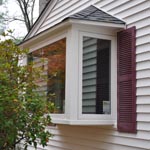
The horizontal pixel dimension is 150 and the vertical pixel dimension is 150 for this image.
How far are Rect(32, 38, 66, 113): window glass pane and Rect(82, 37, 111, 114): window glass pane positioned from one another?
52 centimetres

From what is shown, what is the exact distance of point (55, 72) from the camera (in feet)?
21.2

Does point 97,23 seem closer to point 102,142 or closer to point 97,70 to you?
point 97,70

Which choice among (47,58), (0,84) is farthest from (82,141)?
(0,84)

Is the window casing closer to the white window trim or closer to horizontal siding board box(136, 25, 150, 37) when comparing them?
the white window trim

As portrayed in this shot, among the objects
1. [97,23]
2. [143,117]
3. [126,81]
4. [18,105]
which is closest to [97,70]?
[126,81]

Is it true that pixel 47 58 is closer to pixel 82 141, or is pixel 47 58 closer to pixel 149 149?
pixel 82 141

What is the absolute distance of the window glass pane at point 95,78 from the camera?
18.7ft

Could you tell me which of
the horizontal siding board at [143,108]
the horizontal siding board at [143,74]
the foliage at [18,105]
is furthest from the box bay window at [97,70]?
the foliage at [18,105]

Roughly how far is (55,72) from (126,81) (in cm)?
149

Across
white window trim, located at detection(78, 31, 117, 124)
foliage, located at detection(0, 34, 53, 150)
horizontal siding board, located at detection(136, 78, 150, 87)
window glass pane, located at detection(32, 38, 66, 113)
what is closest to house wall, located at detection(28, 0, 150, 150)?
horizontal siding board, located at detection(136, 78, 150, 87)

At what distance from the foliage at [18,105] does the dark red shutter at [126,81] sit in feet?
3.83

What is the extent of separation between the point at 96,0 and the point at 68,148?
9.95 feet

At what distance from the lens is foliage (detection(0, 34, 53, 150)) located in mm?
5148

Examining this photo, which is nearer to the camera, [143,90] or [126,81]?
[143,90]
